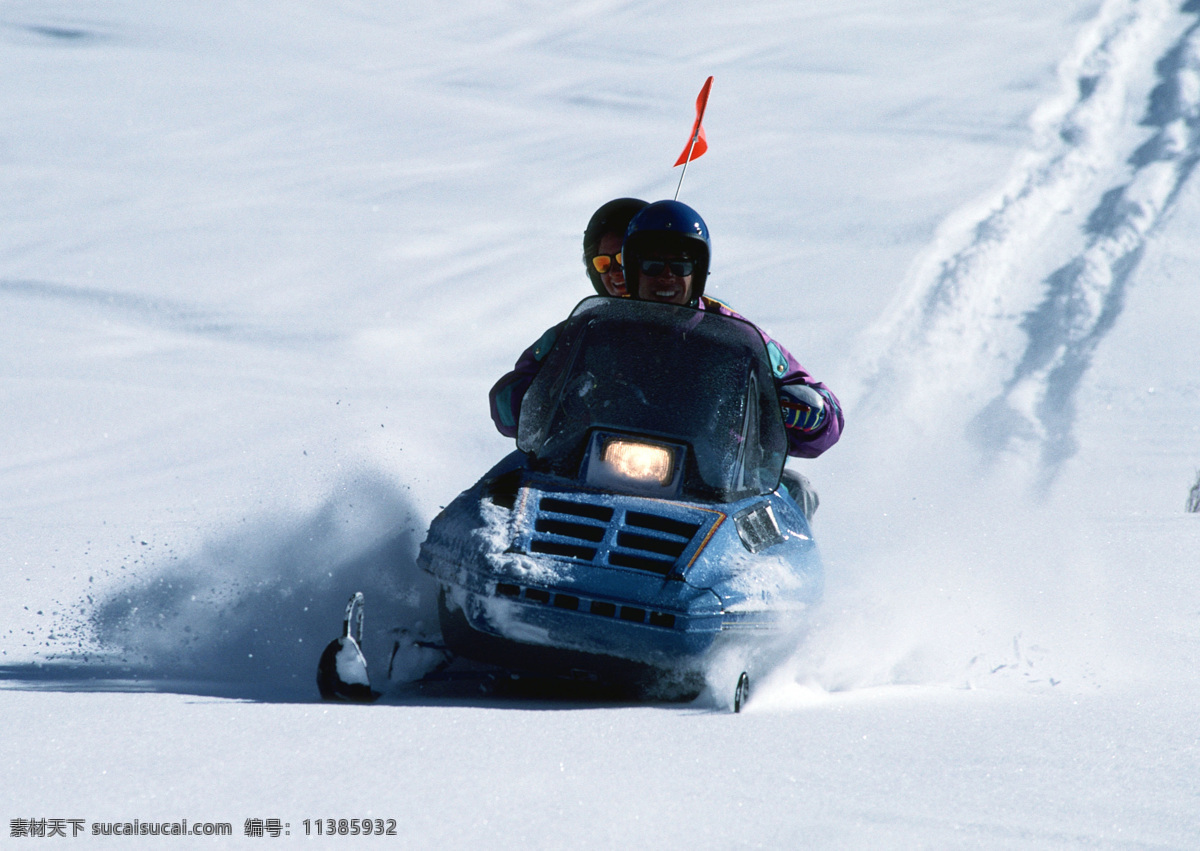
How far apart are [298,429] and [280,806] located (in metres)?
8.11

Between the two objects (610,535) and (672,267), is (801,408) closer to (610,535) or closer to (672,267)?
(672,267)

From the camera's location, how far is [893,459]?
10.1 m

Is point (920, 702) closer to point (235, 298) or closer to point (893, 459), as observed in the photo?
point (893, 459)

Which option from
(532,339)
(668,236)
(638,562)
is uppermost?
(668,236)

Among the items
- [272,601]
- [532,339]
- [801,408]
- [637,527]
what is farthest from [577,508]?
[532,339]

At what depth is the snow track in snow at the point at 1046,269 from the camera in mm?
11656

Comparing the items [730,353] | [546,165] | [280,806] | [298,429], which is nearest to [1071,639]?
[730,353]

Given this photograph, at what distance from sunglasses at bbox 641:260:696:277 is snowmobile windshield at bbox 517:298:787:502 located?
0.23m

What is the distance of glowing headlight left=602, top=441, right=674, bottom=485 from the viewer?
445 centimetres

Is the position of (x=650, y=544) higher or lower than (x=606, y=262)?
lower

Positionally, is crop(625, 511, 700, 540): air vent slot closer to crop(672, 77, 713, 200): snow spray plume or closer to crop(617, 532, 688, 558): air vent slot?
crop(617, 532, 688, 558): air vent slot

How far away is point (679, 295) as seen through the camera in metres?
4.97

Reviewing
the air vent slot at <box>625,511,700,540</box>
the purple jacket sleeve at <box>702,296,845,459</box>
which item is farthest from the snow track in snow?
the air vent slot at <box>625,511,700,540</box>

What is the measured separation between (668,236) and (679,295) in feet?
0.73
